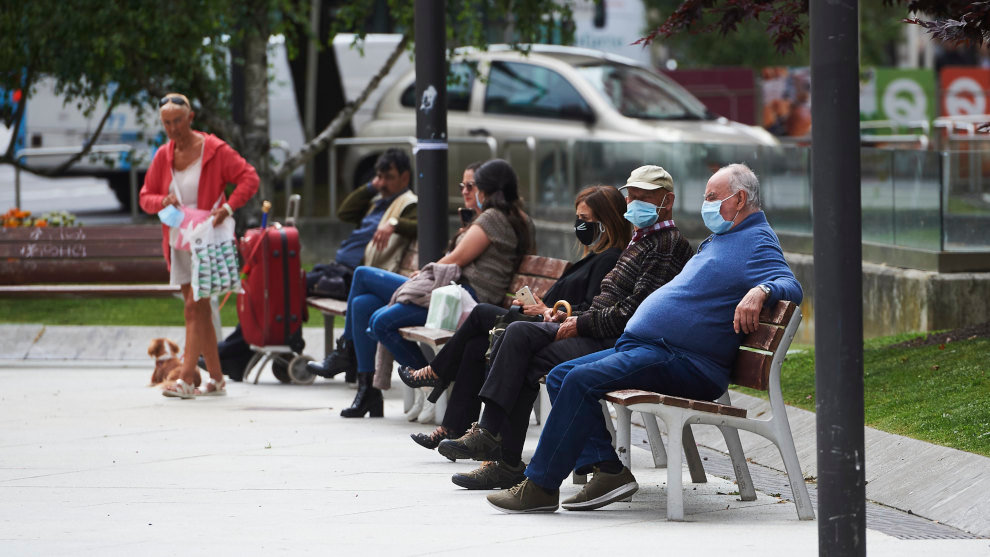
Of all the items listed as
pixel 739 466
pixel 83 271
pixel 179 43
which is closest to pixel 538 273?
pixel 739 466

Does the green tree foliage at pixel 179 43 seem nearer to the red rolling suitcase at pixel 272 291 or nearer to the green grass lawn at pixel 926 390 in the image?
the red rolling suitcase at pixel 272 291

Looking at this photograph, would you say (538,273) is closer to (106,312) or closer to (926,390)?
(926,390)

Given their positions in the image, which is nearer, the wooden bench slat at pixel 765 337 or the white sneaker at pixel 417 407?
the wooden bench slat at pixel 765 337

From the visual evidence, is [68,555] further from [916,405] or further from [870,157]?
[870,157]

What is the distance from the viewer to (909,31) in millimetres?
44438

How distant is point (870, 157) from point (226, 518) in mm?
7088

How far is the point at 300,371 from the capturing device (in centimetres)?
1070

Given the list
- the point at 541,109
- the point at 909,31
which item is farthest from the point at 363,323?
the point at 909,31

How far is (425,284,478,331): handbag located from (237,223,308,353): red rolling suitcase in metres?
2.38

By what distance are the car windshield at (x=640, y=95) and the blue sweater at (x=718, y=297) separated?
10924mm

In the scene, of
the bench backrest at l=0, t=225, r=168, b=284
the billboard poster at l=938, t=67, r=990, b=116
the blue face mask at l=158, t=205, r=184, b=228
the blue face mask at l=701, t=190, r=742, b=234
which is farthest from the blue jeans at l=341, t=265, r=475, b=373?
the billboard poster at l=938, t=67, r=990, b=116

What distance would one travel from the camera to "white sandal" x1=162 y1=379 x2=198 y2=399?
989cm

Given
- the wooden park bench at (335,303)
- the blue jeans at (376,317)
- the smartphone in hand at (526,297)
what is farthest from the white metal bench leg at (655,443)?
the wooden park bench at (335,303)

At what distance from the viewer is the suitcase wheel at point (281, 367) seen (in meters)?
10.8
